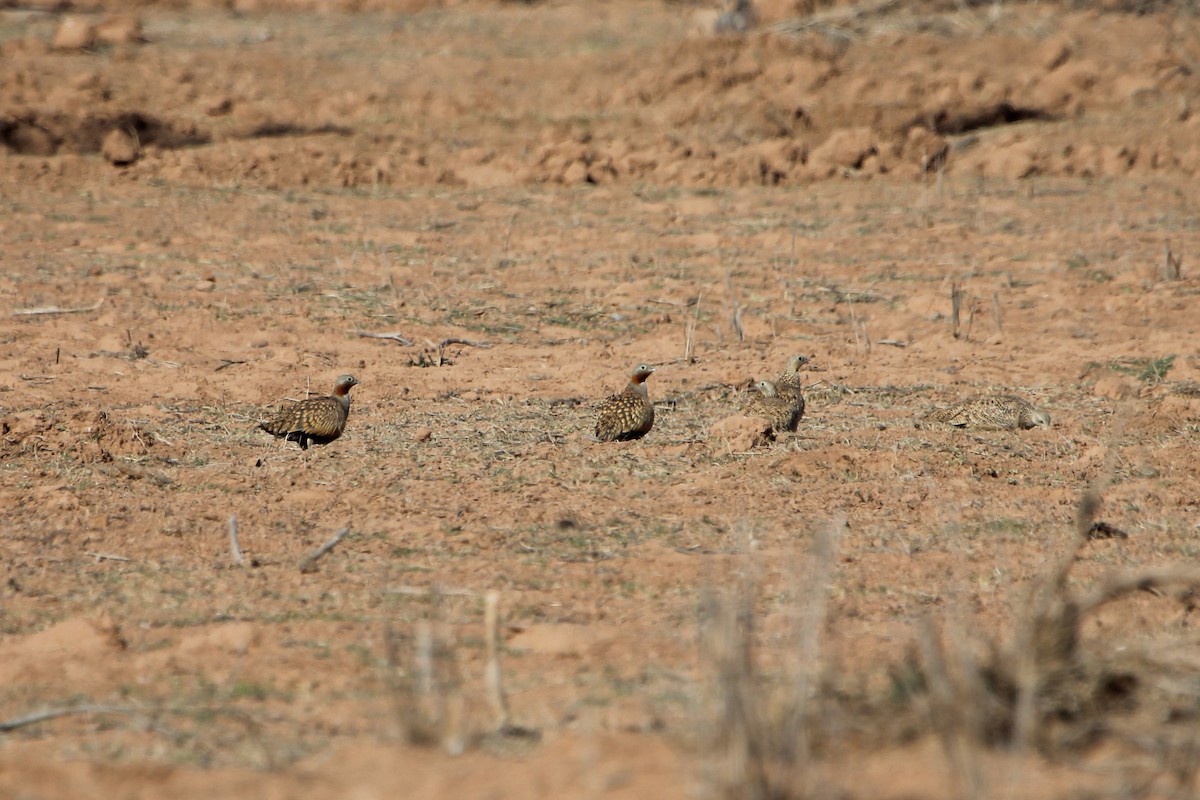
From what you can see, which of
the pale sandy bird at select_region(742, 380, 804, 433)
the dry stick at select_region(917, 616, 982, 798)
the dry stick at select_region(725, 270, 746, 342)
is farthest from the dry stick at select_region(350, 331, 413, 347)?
the dry stick at select_region(917, 616, 982, 798)

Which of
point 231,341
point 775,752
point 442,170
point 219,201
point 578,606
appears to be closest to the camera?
point 775,752

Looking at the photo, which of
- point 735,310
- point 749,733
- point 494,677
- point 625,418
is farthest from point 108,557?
point 735,310

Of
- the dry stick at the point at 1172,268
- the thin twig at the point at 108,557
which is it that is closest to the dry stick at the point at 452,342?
the thin twig at the point at 108,557

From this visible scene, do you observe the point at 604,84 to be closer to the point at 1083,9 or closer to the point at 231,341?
the point at 1083,9

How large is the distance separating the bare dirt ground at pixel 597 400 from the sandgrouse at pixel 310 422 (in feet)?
0.84

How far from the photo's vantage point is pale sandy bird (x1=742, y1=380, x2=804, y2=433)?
10.6 meters

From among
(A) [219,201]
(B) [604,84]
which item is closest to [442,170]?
(A) [219,201]

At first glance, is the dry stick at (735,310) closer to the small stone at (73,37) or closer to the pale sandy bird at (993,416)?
the pale sandy bird at (993,416)

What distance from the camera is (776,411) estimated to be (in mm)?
10672

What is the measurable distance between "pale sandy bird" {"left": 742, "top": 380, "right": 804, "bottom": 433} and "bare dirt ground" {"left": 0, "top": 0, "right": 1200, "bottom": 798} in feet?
1.44

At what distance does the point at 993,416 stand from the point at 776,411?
1642mm

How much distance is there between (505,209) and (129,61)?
10.1 meters

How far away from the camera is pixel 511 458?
392 inches

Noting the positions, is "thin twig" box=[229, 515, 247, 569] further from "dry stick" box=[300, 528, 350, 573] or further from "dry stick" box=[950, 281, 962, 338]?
"dry stick" box=[950, 281, 962, 338]
